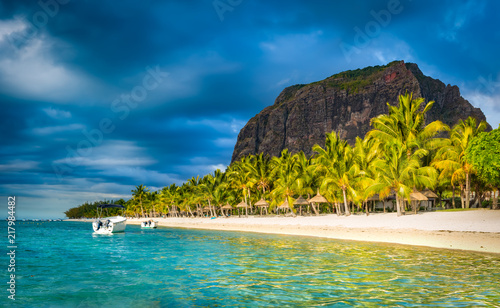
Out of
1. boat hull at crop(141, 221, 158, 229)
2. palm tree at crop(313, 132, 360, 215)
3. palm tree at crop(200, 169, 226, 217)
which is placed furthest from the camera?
palm tree at crop(200, 169, 226, 217)

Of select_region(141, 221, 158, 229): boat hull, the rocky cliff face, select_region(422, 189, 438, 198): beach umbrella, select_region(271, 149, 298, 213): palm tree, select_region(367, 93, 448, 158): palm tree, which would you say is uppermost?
the rocky cliff face

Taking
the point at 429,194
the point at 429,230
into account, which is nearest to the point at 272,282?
the point at 429,230

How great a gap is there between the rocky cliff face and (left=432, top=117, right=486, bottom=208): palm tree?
390 feet

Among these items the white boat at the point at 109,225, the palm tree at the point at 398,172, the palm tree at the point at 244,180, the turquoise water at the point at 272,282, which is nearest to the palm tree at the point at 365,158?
the palm tree at the point at 398,172

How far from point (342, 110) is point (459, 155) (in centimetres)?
14139

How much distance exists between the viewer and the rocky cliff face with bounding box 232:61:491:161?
160 m

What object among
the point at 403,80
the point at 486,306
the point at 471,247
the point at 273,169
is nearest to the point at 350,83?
the point at 403,80

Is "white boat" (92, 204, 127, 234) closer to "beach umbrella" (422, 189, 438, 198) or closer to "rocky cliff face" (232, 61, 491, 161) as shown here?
"beach umbrella" (422, 189, 438, 198)

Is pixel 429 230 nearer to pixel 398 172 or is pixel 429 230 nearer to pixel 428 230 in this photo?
pixel 428 230

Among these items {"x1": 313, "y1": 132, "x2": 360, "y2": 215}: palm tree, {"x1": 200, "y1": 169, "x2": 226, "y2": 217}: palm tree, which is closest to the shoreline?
{"x1": 313, "y1": 132, "x2": 360, "y2": 215}: palm tree

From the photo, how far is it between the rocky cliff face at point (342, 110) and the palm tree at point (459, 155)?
11902cm

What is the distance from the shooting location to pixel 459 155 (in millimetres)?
35500

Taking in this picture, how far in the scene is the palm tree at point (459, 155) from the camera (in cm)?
3466

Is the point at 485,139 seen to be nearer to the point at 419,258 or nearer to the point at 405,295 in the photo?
the point at 419,258
